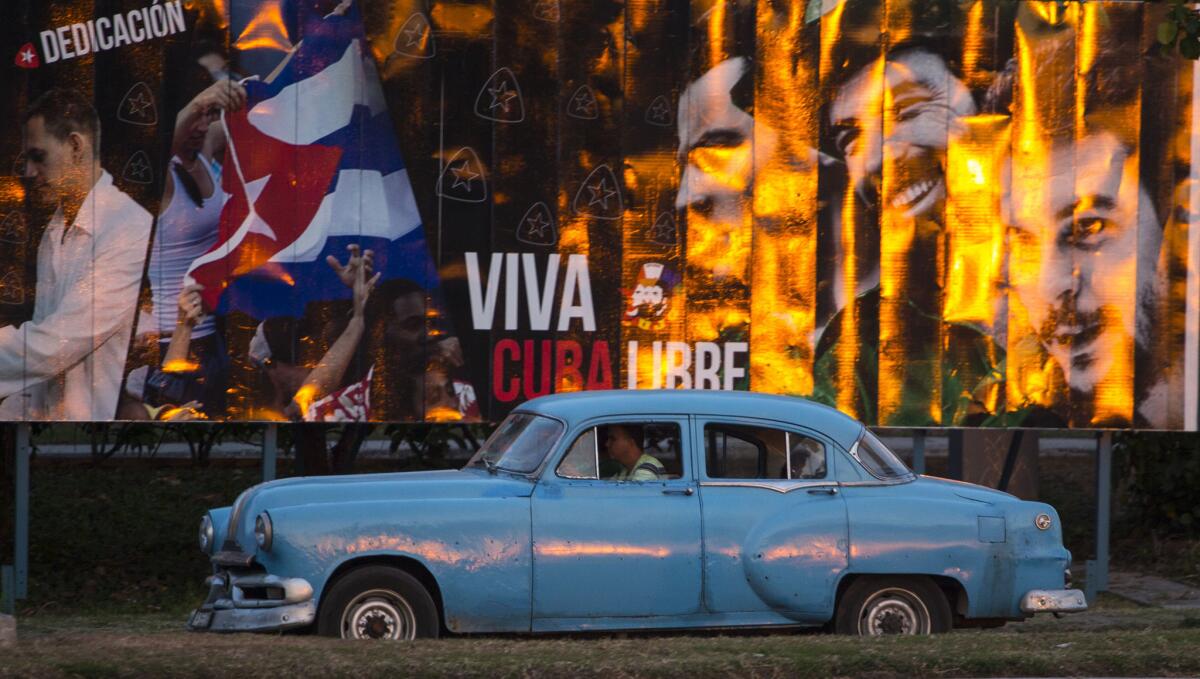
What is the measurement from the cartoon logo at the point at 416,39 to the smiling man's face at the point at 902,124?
336 cm

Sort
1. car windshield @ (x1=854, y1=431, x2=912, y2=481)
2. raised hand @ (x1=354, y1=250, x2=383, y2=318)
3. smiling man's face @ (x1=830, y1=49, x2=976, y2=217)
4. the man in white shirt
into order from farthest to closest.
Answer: smiling man's face @ (x1=830, y1=49, x2=976, y2=217), raised hand @ (x1=354, y1=250, x2=383, y2=318), the man in white shirt, car windshield @ (x1=854, y1=431, x2=912, y2=481)

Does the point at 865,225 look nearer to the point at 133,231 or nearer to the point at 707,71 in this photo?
the point at 707,71

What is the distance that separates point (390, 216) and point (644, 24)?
260 cm

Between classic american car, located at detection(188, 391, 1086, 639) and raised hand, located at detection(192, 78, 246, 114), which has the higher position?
raised hand, located at detection(192, 78, 246, 114)

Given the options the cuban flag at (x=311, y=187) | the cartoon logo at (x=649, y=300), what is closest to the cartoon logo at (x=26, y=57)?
the cuban flag at (x=311, y=187)

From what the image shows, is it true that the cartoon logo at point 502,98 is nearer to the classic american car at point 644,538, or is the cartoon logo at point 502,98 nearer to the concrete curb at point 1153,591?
the classic american car at point 644,538

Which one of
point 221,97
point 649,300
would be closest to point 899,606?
point 649,300

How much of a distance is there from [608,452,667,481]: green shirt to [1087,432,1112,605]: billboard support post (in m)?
5.65

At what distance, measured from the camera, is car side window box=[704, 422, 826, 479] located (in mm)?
9141

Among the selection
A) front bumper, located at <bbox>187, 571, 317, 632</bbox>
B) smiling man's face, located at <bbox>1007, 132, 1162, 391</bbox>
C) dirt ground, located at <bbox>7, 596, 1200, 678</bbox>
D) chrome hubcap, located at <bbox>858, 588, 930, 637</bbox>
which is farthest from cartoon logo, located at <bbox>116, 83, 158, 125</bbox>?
smiling man's face, located at <bbox>1007, 132, 1162, 391</bbox>

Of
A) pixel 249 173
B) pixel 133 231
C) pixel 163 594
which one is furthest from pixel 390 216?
pixel 163 594

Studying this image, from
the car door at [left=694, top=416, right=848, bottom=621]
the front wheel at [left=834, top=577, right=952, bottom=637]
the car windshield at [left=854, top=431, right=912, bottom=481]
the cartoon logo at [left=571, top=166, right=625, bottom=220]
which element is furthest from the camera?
the cartoon logo at [left=571, top=166, right=625, bottom=220]

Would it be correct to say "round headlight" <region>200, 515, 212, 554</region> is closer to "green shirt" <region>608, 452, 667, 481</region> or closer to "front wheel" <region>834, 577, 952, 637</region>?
"green shirt" <region>608, 452, 667, 481</region>

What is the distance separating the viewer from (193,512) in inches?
699
